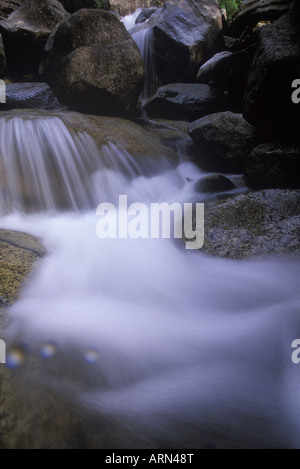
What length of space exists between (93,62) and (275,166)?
16.0ft

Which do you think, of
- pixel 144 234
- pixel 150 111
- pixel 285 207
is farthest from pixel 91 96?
pixel 285 207

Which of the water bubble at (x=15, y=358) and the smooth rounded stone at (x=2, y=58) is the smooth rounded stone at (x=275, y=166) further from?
the smooth rounded stone at (x=2, y=58)

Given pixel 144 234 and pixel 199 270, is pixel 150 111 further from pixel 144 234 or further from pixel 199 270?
pixel 199 270

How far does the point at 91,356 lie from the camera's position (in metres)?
1.73

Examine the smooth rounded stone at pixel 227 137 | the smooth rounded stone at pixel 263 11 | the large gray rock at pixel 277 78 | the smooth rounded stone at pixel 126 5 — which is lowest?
the smooth rounded stone at pixel 227 137

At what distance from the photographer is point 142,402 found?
4.65ft

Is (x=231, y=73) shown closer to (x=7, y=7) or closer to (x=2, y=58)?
(x=2, y=58)

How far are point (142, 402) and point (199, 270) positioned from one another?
194 cm

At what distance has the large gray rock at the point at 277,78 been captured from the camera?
12.2 ft

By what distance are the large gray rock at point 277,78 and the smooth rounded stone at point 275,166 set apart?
0.27 meters

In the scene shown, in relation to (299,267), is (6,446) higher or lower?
higher

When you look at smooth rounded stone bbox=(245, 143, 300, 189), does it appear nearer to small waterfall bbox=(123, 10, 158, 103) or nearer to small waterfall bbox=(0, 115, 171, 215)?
small waterfall bbox=(0, 115, 171, 215)

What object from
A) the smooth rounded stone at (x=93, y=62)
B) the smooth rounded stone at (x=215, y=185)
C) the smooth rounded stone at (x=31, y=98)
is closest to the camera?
the smooth rounded stone at (x=215, y=185)

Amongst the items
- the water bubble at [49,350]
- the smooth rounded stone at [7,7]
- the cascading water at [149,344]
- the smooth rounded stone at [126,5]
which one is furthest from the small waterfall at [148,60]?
the water bubble at [49,350]
